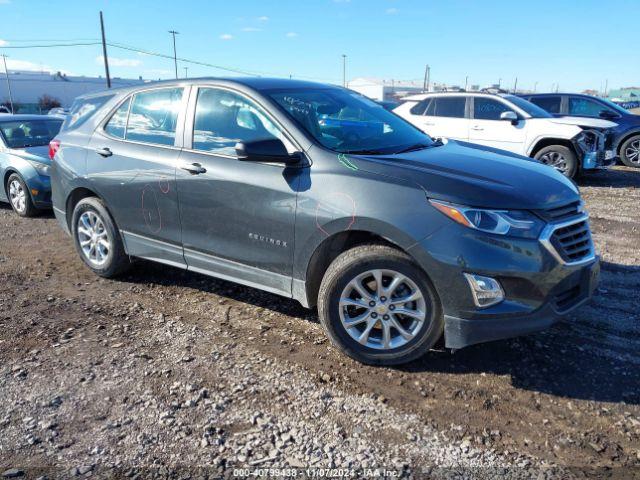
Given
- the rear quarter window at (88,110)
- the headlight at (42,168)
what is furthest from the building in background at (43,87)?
the rear quarter window at (88,110)

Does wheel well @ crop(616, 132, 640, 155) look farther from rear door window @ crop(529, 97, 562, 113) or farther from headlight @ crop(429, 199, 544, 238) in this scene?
headlight @ crop(429, 199, 544, 238)

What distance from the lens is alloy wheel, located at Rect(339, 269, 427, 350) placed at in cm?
320

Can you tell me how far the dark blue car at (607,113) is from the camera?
11844mm

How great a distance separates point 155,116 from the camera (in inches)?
173

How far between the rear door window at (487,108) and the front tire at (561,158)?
1179 millimetres

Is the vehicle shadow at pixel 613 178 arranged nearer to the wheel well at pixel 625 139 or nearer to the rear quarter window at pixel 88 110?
the wheel well at pixel 625 139

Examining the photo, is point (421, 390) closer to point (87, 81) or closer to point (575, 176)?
point (575, 176)

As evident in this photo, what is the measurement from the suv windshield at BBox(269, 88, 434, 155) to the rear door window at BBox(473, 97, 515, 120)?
263 inches

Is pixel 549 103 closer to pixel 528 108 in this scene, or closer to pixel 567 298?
pixel 528 108

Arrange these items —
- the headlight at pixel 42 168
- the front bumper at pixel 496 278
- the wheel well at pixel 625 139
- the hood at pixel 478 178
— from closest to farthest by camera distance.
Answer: the front bumper at pixel 496 278, the hood at pixel 478 178, the headlight at pixel 42 168, the wheel well at pixel 625 139

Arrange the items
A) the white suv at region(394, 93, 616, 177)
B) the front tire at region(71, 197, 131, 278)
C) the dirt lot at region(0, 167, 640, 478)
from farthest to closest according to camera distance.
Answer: the white suv at region(394, 93, 616, 177) < the front tire at region(71, 197, 131, 278) < the dirt lot at region(0, 167, 640, 478)

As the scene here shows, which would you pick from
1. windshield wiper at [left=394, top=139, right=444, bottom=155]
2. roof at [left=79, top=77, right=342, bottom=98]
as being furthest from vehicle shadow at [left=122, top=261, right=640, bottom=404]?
roof at [left=79, top=77, right=342, bottom=98]

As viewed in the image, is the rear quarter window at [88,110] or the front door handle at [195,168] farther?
the rear quarter window at [88,110]

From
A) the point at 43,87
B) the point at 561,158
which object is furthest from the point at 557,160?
the point at 43,87
